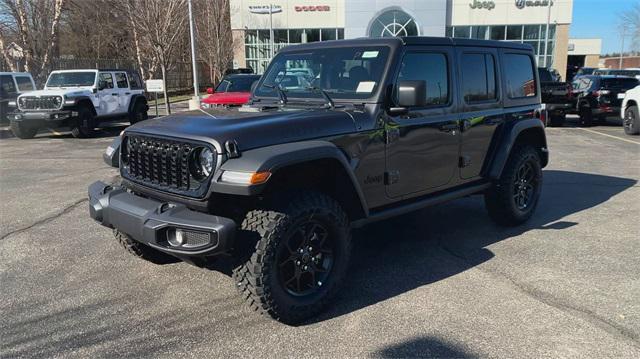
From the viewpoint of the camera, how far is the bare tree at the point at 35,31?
22.2 meters

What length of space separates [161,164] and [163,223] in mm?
579

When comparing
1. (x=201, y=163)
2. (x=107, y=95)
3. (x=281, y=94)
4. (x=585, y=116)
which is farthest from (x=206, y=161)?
(x=585, y=116)

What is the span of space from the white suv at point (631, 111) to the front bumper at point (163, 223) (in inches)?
574

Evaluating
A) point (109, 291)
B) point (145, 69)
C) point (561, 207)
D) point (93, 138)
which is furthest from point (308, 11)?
point (109, 291)

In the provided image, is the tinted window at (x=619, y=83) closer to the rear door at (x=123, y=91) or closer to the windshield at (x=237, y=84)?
the windshield at (x=237, y=84)

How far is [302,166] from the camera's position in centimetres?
355

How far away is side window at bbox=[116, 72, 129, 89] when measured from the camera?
16.4m

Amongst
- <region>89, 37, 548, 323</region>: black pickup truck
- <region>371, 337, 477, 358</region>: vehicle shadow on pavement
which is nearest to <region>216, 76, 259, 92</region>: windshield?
<region>89, 37, 548, 323</region>: black pickup truck

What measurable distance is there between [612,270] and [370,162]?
2.45 meters

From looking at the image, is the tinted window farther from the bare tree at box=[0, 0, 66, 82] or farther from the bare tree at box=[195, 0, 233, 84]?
the bare tree at box=[195, 0, 233, 84]

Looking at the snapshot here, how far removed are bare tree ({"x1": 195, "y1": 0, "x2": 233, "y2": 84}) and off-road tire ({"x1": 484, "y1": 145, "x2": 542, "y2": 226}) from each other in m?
33.3

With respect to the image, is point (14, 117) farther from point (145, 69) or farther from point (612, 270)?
point (145, 69)

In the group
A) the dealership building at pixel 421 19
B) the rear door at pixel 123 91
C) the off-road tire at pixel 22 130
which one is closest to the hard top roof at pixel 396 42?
the off-road tire at pixel 22 130

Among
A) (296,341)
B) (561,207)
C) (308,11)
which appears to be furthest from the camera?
(308,11)
